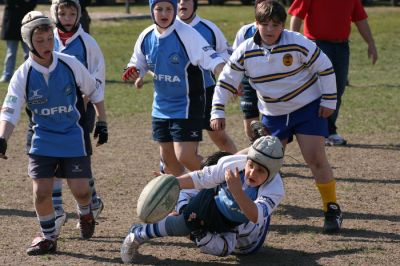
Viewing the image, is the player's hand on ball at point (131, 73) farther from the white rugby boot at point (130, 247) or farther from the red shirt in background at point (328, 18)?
the red shirt in background at point (328, 18)

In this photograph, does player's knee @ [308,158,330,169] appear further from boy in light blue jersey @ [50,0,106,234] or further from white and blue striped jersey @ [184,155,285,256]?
boy in light blue jersey @ [50,0,106,234]

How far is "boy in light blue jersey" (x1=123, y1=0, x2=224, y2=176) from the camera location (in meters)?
8.18

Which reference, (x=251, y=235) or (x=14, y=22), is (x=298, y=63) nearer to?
(x=251, y=235)

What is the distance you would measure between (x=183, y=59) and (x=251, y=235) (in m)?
1.81

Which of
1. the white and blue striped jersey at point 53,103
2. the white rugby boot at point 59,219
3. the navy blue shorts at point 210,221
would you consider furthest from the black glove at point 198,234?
the white rugby boot at point 59,219

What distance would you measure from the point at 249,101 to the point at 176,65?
1.60m

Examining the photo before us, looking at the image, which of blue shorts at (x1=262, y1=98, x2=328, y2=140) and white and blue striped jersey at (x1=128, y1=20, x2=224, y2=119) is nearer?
blue shorts at (x1=262, y1=98, x2=328, y2=140)

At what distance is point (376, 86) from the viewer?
54.1 ft

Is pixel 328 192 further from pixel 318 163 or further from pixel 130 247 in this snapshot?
pixel 130 247

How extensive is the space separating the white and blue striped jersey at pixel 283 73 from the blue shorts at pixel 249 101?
5.68 feet

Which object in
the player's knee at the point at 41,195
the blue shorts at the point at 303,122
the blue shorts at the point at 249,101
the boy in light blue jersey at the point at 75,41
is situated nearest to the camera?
the player's knee at the point at 41,195

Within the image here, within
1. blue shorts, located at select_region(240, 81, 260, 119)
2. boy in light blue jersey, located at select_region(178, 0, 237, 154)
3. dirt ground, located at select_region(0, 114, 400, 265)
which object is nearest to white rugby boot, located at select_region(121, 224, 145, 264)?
dirt ground, located at select_region(0, 114, 400, 265)

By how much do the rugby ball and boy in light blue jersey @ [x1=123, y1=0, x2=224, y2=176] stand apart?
4.81ft

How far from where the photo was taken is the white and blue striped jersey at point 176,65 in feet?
26.8
